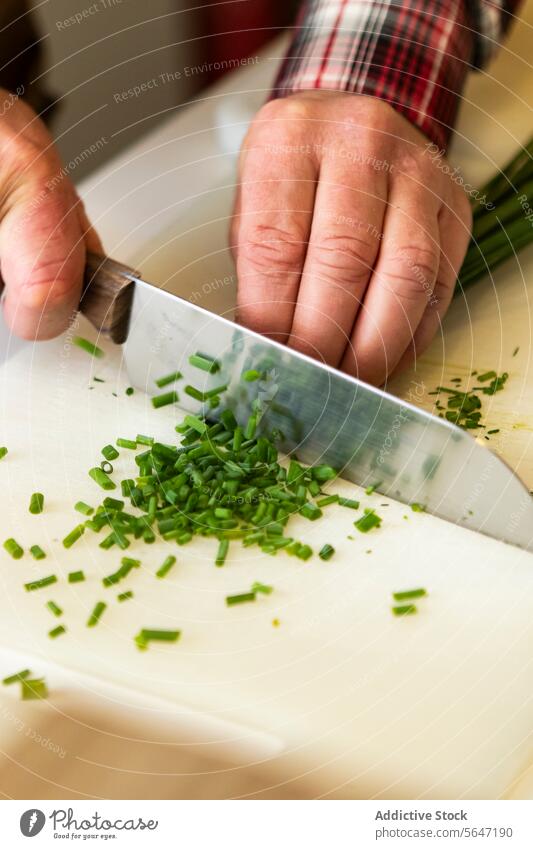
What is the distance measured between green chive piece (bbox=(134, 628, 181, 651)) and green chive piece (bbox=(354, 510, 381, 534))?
0.56ft

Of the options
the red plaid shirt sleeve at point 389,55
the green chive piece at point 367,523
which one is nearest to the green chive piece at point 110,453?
the green chive piece at point 367,523

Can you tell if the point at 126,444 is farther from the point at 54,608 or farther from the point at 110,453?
the point at 54,608

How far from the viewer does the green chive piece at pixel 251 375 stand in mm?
701

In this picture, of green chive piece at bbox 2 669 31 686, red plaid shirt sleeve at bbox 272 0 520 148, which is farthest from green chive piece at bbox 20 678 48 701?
red plaid shirt sleeve at bbox 272 0 520 148

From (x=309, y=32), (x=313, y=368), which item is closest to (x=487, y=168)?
(x=309, y=32)

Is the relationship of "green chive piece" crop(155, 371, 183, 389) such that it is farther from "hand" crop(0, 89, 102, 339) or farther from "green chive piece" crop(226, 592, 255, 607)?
"green chive piece" crop(226, 592, 255, 607)

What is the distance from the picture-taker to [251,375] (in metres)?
0.70

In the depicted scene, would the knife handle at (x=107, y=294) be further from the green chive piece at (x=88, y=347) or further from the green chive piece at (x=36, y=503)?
the green chive piece at (x=36, y=503)

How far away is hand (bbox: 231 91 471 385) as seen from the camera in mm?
727

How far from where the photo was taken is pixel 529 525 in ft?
2.05

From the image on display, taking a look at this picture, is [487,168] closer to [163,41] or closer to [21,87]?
[21,87]

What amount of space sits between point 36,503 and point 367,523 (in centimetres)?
27
